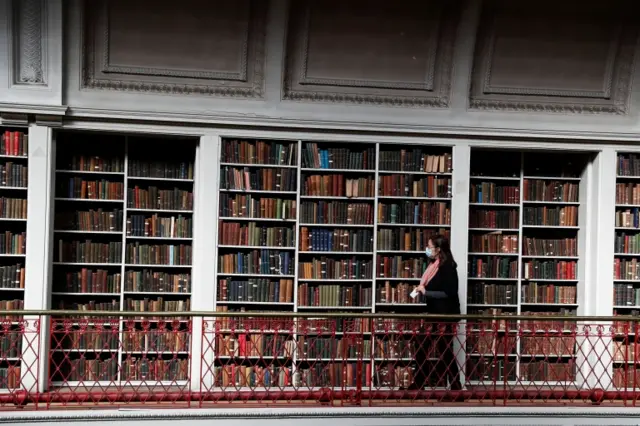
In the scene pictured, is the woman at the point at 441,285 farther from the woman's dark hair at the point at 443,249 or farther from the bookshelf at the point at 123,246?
the bookshelf at the point at 123,246

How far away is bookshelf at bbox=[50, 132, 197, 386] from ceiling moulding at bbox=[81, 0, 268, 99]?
1.85ft

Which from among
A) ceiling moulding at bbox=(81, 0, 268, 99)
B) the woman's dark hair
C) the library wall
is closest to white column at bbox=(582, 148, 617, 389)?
the library wall

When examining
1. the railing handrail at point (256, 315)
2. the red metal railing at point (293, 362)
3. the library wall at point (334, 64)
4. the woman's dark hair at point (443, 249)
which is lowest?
the red metal railing at point (293, 362)

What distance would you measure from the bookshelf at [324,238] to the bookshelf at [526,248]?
1.80ft

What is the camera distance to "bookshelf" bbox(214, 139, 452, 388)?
6.89 m

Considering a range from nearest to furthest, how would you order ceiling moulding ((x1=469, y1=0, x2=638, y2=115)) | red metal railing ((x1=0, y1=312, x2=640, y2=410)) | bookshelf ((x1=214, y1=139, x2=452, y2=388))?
red metal railing ((x1=0, y1=312, x2=640, y2=410)), bookshelf ((x1=214, y1=139, x2=452, y2=388)), ceiling moulding ((x1=469, y1=0, x2=638, y2=115))

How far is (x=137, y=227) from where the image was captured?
274 inches

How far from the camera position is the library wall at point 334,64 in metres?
6.53

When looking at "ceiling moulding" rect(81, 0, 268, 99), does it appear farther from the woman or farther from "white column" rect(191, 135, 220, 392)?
the woman

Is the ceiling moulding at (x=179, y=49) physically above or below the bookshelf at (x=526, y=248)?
above

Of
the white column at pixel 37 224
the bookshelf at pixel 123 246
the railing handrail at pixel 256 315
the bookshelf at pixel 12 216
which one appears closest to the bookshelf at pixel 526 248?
the railing handrail at pixel 256 315

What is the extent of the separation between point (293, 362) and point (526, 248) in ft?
8.58

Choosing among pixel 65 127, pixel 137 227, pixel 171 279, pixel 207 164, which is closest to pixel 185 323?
pixel 171 279

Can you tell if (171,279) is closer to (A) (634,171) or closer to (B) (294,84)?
(B) (294,84)
